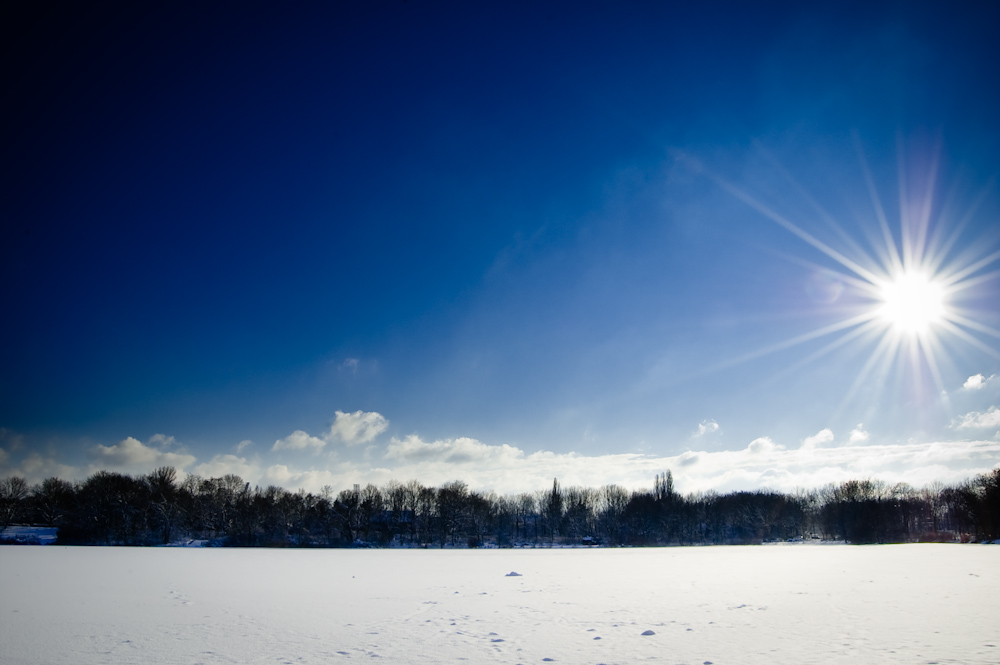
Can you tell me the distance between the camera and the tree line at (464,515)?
7450cm

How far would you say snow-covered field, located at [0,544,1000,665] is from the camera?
9.11 meters

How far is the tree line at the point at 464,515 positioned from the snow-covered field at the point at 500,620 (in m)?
64.1

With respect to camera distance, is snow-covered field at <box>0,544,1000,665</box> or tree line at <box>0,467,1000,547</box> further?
tree line at <box>0,467,1000,547</box>

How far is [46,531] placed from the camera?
78.9 metres

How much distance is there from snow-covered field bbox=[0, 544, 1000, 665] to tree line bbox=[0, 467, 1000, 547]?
64.1 metres

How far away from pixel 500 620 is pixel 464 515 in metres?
87.4

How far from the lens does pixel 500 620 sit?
1255cm

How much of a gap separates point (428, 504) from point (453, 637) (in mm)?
92231

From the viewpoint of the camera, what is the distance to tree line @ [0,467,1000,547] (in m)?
74.5

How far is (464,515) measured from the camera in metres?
95.6

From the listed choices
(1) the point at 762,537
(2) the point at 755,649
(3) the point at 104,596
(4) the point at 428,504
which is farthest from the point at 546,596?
(1) the point at 762,537

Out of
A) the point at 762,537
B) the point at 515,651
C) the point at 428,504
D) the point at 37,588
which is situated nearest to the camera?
the point at 515,651

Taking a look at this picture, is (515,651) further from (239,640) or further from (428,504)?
(428,504)

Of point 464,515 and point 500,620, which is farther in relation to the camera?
point 464,515
